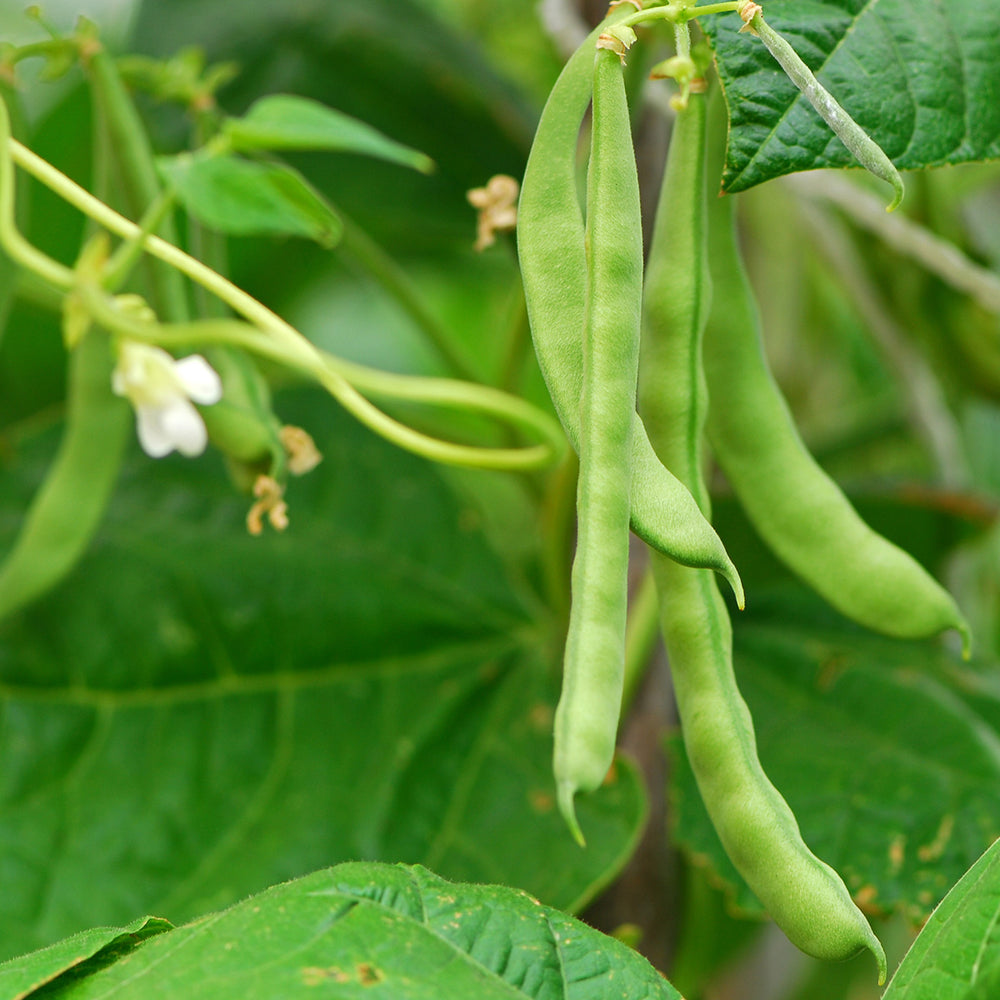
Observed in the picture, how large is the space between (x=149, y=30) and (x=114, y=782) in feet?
2.50

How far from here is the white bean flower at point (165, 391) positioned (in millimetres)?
630

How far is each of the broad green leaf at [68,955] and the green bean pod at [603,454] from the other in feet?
0.70

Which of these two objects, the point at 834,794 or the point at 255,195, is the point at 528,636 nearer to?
the point at 834,794

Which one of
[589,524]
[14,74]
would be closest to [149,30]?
[14,74]

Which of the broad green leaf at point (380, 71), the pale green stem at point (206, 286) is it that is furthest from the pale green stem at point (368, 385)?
the broad green leaf at point (380, 71)

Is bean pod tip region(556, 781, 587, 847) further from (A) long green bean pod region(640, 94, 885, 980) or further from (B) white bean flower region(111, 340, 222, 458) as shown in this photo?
(B) white bean flower region(111, 340, 222, 458)

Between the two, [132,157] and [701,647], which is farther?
[132,157]

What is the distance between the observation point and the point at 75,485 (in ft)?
2.63

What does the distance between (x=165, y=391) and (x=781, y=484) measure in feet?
1.14

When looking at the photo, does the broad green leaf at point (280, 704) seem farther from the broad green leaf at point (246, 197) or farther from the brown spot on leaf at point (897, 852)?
the broad green leaf at point (246, 197)

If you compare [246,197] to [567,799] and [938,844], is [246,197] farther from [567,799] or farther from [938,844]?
[938,844]

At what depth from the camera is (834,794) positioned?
31.3 inches

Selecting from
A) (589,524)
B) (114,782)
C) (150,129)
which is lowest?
(114,782)

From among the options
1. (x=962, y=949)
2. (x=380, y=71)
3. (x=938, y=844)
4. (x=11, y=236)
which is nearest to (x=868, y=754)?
(x=938, y=844)
